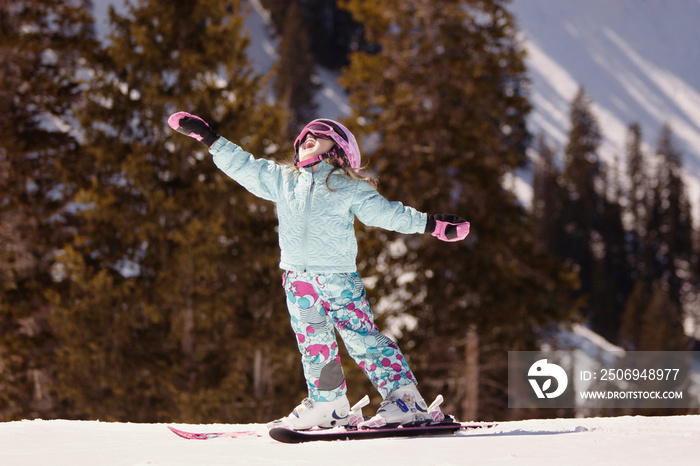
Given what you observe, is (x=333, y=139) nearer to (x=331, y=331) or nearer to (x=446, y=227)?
(x=446, y=227)

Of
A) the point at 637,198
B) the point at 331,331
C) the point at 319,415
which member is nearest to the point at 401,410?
the point at 319,415

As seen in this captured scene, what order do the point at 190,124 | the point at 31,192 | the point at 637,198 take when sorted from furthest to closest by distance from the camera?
the point at 637,198, the point at 31,192, the point at 190,124

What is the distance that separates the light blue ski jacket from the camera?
4152 millimetres

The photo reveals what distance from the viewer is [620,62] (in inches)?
4668

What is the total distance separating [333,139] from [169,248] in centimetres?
871

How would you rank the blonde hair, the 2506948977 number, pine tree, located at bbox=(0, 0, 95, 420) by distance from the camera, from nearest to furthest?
the blonde hair
the 2506948977 number
pine tree, located at bbox=(0, 0, 95, 420)

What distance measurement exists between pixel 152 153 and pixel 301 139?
880cm

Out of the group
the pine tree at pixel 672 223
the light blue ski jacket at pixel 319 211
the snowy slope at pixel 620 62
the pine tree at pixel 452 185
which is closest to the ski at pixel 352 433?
the light blue ski jacket at pixel 319 211

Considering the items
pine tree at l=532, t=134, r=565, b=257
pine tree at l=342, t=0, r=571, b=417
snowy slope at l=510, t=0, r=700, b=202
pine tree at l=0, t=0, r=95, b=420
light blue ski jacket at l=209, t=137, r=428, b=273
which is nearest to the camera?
light blue ski jacket at l=209, t=137, r=428, b=273

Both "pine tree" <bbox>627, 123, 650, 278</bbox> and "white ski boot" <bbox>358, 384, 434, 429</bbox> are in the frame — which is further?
"pine tree" <bbox>627, 123, 650, 278</bbox>

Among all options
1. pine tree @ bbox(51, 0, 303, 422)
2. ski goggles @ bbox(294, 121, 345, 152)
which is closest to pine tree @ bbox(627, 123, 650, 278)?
pine tree @ bbox(51, 0, 303, 422)

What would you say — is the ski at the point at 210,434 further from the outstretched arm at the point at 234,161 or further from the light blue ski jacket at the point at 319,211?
the outstretched arm at the point at 234,161

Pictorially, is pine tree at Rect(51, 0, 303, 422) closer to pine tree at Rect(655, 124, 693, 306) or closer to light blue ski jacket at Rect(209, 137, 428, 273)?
light blue ski jacket at Rect(209, 137, 428, 273)

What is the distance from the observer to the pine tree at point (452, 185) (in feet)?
50.3
